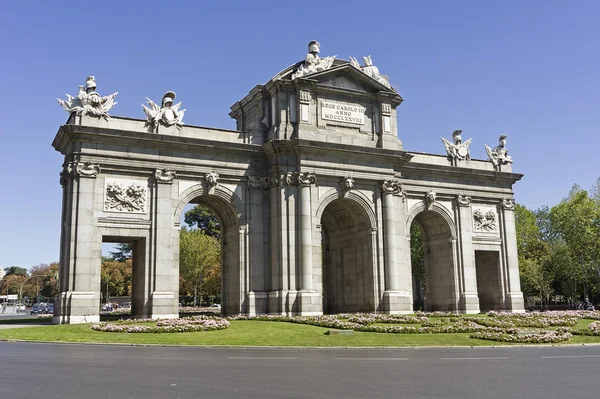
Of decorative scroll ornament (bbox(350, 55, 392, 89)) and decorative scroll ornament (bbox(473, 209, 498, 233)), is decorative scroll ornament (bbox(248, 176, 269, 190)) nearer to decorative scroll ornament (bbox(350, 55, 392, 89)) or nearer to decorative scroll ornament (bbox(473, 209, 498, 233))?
decorative scroll ornament (bbox(350, 55, 392, 89))

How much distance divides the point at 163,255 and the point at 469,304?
26.1 m

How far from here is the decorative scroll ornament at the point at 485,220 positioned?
52875 mm

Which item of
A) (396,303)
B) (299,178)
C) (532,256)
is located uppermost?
(299,178)

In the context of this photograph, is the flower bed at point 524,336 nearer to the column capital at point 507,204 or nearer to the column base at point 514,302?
the column base at point 514,302

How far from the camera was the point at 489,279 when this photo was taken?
54312 mm

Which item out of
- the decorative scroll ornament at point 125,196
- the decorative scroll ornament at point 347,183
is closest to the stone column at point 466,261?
the decorative scroll ornament at point 347,183

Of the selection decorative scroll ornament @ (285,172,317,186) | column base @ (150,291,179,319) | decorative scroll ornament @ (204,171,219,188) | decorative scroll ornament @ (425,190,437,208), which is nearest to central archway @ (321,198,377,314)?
decorative scroll ornament @ (285,172,317,186)

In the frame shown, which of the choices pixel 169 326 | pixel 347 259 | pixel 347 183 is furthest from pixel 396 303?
pixel 169 326

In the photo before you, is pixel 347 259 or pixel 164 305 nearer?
pixel 164 305

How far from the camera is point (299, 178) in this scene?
42094mm

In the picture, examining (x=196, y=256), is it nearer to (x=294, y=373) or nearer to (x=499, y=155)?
(x=499, y=155)

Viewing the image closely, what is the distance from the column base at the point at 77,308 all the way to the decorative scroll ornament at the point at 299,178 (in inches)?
590

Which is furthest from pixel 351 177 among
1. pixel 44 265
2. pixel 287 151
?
pixel 44 265

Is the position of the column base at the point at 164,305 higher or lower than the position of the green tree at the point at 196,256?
lower
